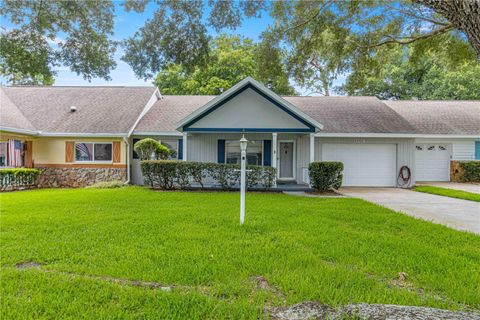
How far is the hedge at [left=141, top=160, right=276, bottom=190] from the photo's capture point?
36.6 feet

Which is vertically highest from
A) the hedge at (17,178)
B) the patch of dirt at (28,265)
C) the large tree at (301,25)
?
the large tree at (301,25)

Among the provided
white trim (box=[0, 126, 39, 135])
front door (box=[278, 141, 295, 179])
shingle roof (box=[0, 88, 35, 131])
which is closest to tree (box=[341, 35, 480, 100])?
front door (box=[278, 141, 295, 179])

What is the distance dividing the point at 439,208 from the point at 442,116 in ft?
36.7

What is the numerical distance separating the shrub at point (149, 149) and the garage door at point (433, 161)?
45.1ft

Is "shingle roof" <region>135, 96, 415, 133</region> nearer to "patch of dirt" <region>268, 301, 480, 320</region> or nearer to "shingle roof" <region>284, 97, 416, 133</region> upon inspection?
"shingle roof" <region>284, 97, 416, 133</region>

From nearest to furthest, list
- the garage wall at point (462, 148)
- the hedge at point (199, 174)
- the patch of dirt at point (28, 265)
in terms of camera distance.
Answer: the patch of dirt at point (28, 265)
the hedge at point (199, 174)
the garage wall at point (462, 148)

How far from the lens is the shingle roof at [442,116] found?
1520cm

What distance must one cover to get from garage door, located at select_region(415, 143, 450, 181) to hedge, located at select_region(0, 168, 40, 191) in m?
19.7

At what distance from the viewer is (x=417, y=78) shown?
27.3 m

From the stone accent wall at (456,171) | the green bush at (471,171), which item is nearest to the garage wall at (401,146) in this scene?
the stone accent wall at (456,171)

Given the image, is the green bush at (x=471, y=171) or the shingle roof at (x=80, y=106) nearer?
the shingle roof at (x=80, y=106)

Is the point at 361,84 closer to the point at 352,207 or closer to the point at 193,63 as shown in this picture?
the point at 352,207

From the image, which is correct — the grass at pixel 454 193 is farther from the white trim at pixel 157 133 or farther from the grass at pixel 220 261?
the white trim at pixel 157 133

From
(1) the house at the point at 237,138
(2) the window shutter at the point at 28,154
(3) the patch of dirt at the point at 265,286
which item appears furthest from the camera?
(2) the window shutter at the point at 28,154
